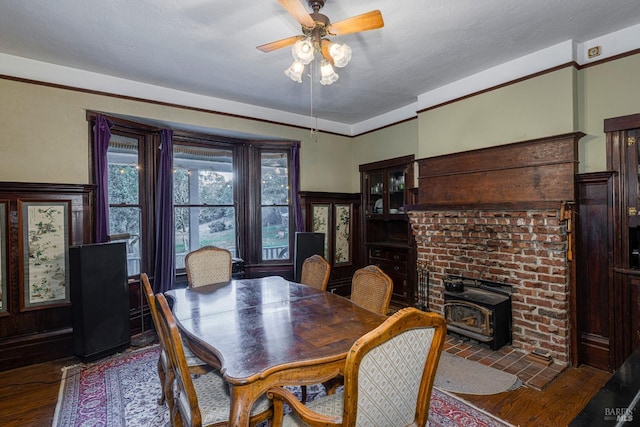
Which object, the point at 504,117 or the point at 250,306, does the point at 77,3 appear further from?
the point at 504,117

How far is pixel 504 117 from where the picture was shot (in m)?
3.29

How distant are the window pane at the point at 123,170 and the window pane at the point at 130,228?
8cm

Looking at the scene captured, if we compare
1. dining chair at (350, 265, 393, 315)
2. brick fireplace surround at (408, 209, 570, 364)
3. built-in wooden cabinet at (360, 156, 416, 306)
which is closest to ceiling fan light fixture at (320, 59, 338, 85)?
dining chair at (350, 265, 393, 315)

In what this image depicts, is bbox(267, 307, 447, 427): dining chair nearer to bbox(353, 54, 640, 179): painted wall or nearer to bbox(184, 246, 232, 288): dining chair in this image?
bbox(184, 246, 232, 288): dining chair

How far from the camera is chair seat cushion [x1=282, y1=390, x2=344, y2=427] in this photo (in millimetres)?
1534

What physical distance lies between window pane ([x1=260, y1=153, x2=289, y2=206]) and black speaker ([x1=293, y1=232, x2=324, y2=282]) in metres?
0.75

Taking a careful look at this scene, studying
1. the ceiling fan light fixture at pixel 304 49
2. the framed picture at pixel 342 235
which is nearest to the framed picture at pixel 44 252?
the ceiling fan light fixture at pixel 304 49

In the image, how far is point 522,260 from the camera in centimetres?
313

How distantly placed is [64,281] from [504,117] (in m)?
4.73

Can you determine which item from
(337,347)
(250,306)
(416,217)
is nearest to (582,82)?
(416,217)

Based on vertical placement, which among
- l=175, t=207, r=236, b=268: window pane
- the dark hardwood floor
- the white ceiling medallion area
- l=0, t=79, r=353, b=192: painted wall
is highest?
the white ceiling medallion area

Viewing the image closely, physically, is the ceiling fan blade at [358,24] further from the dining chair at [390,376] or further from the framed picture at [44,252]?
the framed picture at [44,252]

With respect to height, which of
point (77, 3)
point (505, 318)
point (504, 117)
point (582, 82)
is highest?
point (77, 3)

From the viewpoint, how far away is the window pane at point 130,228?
12.1ft
